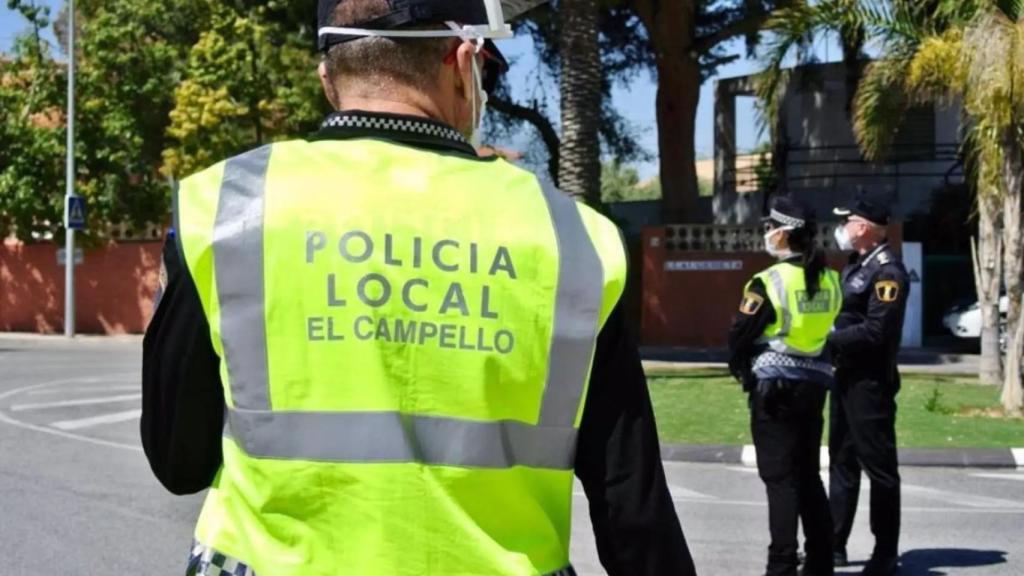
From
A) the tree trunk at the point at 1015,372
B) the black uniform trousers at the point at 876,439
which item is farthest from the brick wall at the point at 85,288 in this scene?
the black uniform trousers at the point at 876,439

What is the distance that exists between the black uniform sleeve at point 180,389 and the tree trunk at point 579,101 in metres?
18.3

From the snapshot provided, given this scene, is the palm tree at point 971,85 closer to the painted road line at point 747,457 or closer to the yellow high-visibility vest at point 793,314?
the painted road line at point 747,457

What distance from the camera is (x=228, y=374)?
2205 mm

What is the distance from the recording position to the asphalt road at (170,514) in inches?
319

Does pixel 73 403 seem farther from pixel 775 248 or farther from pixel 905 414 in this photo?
pixel 775 248

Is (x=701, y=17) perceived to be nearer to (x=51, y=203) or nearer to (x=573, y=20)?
(x=573, y=20)

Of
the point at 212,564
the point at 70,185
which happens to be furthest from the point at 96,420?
the point at 70,185

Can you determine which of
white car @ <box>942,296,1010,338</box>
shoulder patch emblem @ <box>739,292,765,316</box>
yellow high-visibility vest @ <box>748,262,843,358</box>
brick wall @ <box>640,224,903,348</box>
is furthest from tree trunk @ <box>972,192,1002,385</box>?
shoulder patch emblem @ <box>739,292,765,316</box>

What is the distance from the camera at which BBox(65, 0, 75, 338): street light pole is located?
93.4 ft

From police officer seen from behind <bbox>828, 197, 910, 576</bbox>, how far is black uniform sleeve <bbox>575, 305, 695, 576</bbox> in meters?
5.51

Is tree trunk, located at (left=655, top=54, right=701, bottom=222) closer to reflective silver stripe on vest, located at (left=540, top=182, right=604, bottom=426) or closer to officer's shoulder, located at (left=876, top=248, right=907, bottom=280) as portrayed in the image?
officer's shoulder, located at (left=876, top=248, right=907, bottom=280)

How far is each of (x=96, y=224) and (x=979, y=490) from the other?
23.7 metres

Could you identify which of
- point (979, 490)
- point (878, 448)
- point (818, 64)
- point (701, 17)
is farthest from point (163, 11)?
point (878, 448)

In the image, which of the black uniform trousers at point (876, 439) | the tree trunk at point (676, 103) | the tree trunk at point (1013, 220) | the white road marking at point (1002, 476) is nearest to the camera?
the black uniform trousers at point (876, 439)
